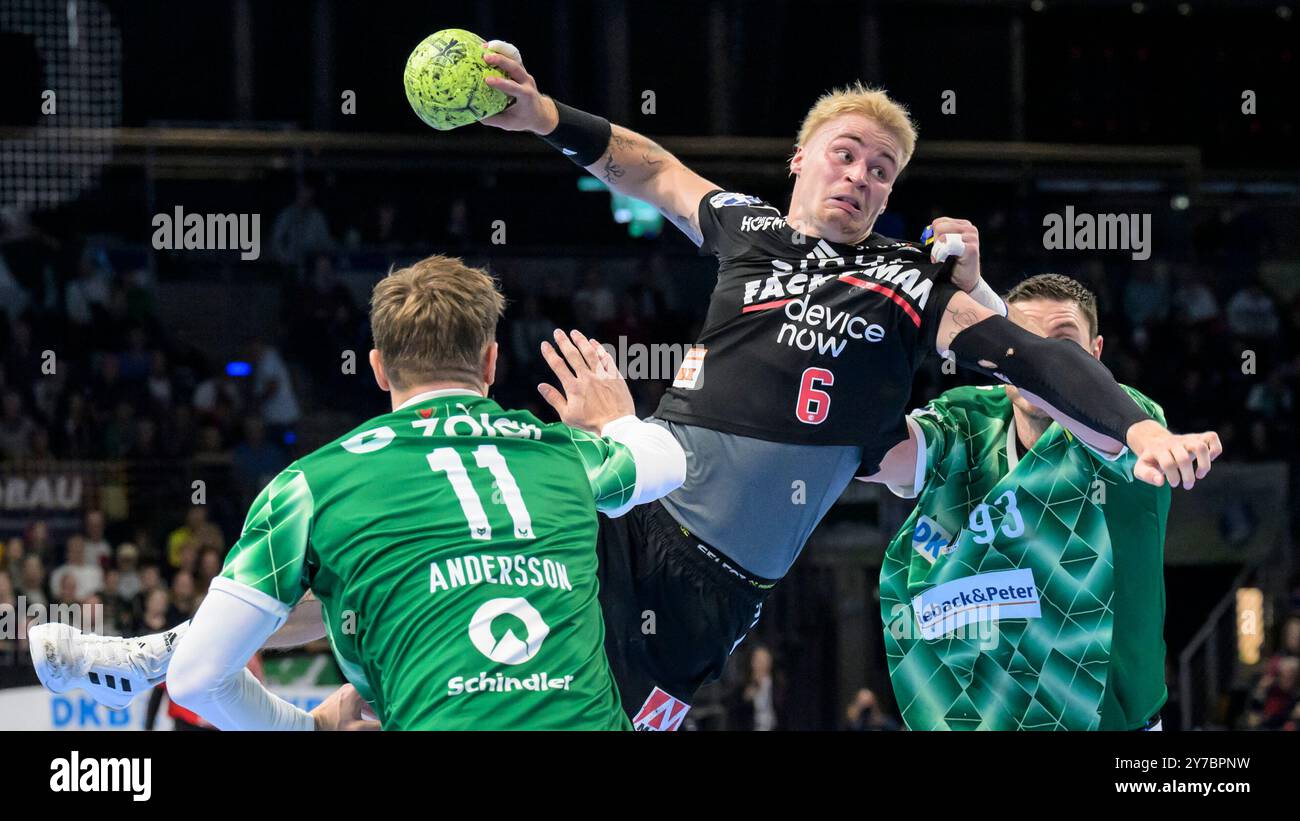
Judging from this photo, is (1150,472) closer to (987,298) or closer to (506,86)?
(987,298)

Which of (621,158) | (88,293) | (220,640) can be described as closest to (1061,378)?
(621,158)

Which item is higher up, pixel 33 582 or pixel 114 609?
pixel 33 582

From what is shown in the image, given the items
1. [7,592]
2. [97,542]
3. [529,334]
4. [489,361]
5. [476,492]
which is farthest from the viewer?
[529,334]

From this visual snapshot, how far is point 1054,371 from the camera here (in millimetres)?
5051

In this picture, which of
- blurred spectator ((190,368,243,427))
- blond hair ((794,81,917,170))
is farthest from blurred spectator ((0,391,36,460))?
blond hair ((794,81,917,170))

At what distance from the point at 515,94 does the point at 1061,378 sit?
2219mm

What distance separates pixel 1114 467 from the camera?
573 centimetres

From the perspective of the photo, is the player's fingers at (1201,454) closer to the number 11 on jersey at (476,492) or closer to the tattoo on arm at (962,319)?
the tattoo on arm at (962,319)

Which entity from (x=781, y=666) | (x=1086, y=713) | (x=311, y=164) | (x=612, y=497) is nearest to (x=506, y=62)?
(x=612, y=497)

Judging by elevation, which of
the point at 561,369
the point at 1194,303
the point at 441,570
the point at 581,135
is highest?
the point at 581,135

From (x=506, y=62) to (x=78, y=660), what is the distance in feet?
8.53

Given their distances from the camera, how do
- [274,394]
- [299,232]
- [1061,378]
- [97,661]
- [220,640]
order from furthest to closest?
[299,232], [274,394], [1061,378], [97,661], [220,640]

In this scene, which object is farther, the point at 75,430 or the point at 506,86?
the point at 75,430

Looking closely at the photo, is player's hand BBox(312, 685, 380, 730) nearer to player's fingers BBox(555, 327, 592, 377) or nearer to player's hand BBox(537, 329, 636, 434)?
player's hand BBox(537, 329, 636, 434)
